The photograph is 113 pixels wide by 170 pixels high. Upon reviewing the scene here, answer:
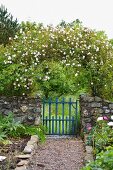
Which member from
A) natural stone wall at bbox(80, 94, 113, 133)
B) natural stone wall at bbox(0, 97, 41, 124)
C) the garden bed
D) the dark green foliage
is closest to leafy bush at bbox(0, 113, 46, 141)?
the garden bed

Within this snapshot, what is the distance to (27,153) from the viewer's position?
9844 mm

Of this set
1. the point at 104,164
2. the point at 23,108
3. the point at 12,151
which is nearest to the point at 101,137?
the point at 12,151

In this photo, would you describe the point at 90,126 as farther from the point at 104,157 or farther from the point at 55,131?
the point at 104,157

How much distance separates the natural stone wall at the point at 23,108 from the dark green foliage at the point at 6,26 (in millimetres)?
13905

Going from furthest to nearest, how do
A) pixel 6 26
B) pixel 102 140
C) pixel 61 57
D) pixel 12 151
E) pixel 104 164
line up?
pixel 6 26, pixel 61 57, pixel 12 151, pixel 102 140, pixel 104 164

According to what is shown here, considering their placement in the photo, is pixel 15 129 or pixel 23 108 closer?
pixel 15 129

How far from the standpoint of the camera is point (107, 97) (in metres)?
13.3

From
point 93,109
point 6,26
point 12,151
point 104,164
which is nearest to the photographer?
point 104,164

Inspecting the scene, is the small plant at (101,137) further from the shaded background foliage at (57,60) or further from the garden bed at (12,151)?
the shaded background foliage at (57,60)

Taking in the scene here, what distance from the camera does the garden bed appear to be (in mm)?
8891

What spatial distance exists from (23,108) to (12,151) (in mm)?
2960

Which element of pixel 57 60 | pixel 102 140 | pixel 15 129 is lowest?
→ pixel 102 140

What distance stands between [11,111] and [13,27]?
16090 millimetres

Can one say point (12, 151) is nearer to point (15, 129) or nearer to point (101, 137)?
point (15, 129)
